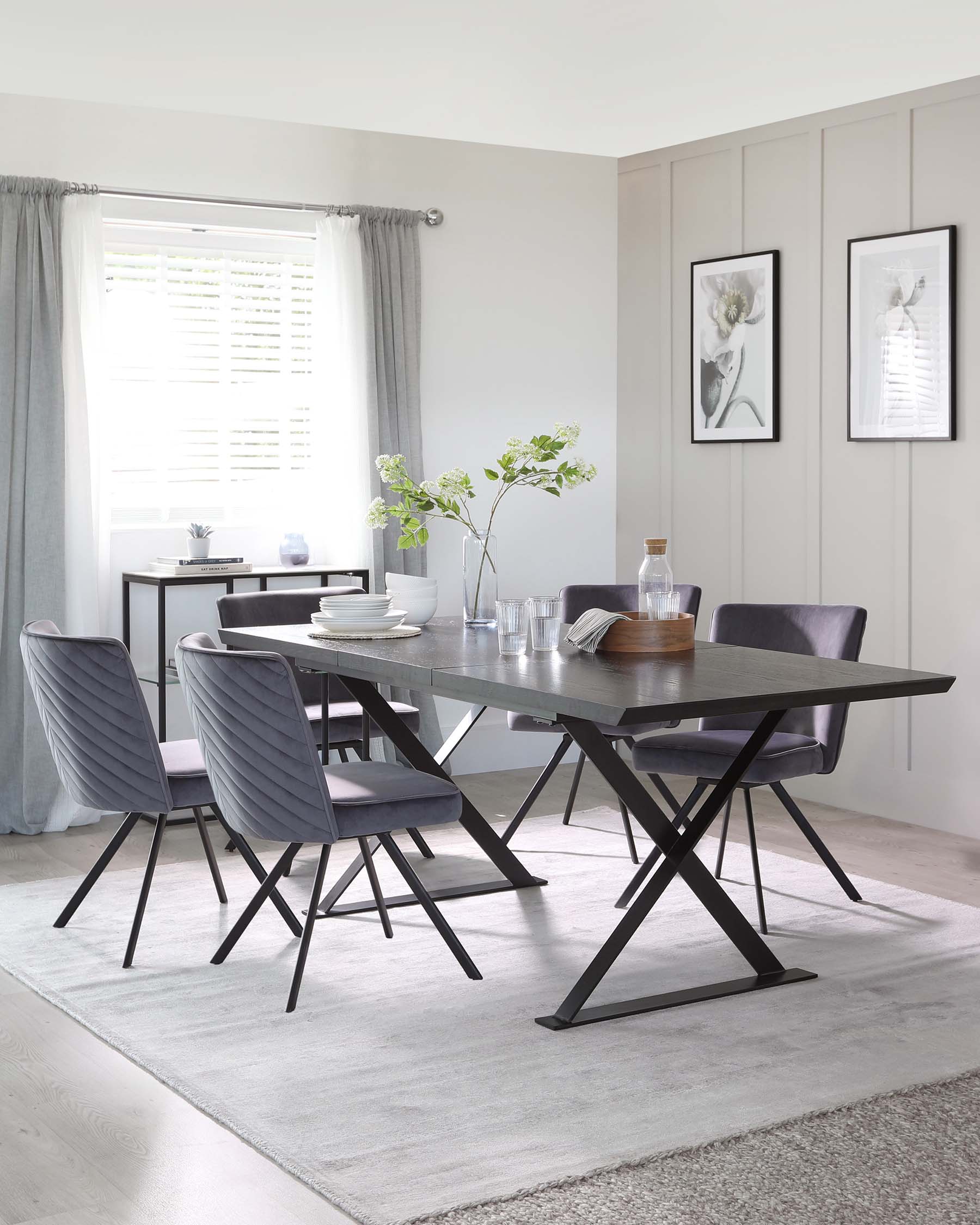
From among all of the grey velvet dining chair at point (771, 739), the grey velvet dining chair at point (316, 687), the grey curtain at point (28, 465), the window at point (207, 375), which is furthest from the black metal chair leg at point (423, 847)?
the window at point (207, 375)

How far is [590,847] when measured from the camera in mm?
5105

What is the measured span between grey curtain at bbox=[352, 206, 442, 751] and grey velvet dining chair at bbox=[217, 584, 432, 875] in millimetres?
712

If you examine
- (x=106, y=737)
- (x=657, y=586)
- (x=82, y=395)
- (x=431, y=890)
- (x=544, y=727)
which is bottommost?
(x=431, y=890)

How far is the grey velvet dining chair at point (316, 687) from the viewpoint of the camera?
487 centimetres

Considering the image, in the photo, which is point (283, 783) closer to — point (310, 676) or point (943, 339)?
point (310, 676)

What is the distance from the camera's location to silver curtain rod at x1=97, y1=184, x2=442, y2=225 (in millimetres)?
5559

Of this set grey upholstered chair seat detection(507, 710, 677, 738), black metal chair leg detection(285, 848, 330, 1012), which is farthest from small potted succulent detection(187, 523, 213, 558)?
black metal chair leg detection(285, 848, 330, 1012)

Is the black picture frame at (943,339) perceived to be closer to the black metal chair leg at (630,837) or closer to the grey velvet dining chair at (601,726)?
the grey velvet dining chair at (601,726)

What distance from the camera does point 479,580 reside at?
4.44m

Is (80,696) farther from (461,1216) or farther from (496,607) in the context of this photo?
(461,1216)

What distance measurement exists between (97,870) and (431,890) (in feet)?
3.39

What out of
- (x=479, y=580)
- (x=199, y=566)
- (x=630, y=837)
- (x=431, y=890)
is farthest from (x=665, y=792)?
(x=199, y=566)

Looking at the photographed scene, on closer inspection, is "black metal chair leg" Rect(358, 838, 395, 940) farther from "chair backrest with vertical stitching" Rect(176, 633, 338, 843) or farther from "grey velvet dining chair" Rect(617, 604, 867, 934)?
"grey velvet dining chair" Rect(617, 604, 867, 934)

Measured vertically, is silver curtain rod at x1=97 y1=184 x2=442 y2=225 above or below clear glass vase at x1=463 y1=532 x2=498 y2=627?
above
